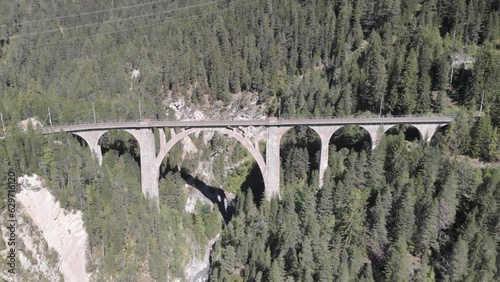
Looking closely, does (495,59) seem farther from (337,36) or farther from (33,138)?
(33,138)

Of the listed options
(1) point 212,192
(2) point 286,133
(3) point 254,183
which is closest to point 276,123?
(2) point 286,133

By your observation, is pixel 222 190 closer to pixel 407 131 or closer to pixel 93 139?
pixel 93 139

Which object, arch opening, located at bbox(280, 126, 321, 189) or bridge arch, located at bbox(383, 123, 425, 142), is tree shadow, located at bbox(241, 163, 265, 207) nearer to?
arch opening, located at bbox(280, 126, 321, 189)

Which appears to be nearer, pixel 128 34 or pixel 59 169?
pixel 59 169

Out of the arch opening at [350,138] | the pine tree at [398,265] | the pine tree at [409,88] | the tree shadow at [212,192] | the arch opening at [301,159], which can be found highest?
the pine tree at [409,88]

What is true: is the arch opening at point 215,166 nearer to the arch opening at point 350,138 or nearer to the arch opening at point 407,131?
the arch opening at point 350,138

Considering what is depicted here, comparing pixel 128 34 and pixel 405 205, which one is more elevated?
pixel 128 34

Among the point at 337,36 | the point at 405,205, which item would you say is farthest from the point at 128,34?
the point at 405,205

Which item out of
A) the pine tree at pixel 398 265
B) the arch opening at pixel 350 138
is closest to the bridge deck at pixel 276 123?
the arch opening at pixel 350 138

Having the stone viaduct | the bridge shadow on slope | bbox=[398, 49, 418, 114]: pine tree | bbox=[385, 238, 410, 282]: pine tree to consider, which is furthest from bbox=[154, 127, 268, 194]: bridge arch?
bbox=[385, 238, 410, 282]: pine tree
